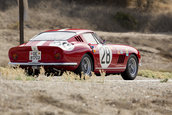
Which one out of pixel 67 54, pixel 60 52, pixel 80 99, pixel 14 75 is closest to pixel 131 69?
pixel 67 54

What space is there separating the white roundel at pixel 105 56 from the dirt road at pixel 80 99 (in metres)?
2.59

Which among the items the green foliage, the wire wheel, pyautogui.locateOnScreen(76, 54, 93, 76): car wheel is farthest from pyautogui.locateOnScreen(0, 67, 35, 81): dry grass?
the green foliage

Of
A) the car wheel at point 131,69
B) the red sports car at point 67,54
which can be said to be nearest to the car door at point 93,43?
the red sports car at point 67,54

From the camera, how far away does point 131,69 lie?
13.6 m

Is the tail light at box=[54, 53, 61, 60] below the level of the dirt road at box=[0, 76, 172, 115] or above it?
above

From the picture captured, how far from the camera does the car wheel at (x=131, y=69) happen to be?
43.7ft

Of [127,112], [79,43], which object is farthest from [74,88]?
[79,43]

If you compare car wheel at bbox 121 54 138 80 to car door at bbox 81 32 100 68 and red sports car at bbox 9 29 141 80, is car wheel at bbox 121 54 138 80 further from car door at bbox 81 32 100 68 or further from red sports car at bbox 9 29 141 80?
car door at bbox 81 32 100 68

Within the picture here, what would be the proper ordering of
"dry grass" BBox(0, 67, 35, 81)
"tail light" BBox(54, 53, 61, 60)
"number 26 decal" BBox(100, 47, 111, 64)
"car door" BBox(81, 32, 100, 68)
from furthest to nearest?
1. "number 26 decal" BBox(100, 47, 111, 64)
2. "car door" BBox(81, 32, 100, 68)
3. "tail light" BBox(54, 53, 61, 60)
4. "dry grass" BBox(0, 67, 35, 81)

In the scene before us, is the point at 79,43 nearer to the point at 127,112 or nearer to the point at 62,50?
the point at 62,50

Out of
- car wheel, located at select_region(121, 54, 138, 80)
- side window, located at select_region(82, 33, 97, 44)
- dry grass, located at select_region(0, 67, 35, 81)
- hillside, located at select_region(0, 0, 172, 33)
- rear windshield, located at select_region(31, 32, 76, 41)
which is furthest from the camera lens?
hillside, located at select_region(0, 0, 172, 33)

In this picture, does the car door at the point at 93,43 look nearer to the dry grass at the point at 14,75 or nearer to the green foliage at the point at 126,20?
the dry grass at the point at 14,75

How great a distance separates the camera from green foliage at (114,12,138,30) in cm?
4291

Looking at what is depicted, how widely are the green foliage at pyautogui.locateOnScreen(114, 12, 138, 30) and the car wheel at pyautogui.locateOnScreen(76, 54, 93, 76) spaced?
31839 mm
